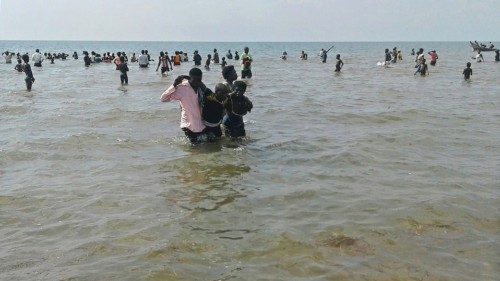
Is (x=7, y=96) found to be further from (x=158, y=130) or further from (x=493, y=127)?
(x=493, y=127)

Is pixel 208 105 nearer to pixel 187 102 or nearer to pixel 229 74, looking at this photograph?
pixel 187 102

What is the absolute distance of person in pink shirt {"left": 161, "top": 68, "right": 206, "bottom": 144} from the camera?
322 inches

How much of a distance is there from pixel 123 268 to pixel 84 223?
1396 millimetres

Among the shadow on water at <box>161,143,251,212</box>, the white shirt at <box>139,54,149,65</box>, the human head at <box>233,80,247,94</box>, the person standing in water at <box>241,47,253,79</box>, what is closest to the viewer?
the shadow on water at <box>161,143,251,212</box>

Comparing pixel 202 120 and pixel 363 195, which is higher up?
pixel 202 120

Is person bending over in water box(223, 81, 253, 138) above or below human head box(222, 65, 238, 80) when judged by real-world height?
below

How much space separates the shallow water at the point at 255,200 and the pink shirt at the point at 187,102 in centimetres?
54

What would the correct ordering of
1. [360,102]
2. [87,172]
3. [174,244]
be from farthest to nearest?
1. [360,102]
2. [87,172]
3. [174,244]

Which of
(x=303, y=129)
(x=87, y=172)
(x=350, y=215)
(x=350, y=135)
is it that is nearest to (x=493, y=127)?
(x=350, y=135)

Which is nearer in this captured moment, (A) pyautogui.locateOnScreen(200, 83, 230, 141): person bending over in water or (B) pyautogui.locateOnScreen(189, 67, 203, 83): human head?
(B) pyautogui.locateOnScreen(189, 67, 203, 83): human head

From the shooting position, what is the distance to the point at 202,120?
860 cm

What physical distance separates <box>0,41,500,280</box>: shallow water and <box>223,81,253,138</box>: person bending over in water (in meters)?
0.41

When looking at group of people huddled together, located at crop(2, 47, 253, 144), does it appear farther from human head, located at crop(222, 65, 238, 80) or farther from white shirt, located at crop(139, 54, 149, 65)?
white shirt, located at crop(139, 54, 149, 65)

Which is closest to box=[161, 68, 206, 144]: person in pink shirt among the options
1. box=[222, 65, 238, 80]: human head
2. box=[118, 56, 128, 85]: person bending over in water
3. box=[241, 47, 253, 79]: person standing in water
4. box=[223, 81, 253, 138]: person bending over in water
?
box=[223, 81, 253, 138]: person bending over in water
